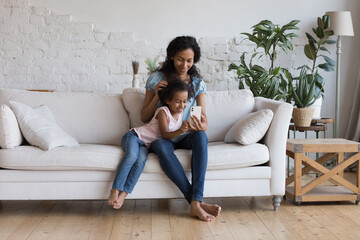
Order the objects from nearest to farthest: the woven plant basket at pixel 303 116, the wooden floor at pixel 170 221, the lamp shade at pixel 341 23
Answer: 1. the wooden floor at pixel 170 221
2. the woven plant basket at pixel 303 116
3. the lamp shade at pixel 341 23

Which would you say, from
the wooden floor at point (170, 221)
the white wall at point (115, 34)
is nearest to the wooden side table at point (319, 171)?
the wooden floor at point (170, 221)

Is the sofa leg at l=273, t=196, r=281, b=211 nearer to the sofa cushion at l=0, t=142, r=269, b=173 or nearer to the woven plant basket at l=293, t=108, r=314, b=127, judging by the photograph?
the sofa cushion at l=0, t=142, r=269, b=173

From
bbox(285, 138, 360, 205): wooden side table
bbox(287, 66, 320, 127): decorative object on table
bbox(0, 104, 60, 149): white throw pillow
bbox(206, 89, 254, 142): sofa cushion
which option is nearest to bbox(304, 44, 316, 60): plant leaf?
bbox(287, 66, 320, 127): decorative object on table

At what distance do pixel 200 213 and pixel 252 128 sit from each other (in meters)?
0.66

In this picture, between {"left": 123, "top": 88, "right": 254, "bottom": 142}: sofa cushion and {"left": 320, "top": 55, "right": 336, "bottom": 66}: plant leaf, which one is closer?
{"left": 123, "top": 88, "right": 254, "bottom": 142}: sofa cushion

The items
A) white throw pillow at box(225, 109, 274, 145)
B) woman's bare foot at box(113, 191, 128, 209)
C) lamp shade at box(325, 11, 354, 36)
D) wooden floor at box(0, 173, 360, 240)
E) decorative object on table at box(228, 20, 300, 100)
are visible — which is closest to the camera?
wooden floor at box(0, 173, 360, 240)

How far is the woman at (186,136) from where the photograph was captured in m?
3.18

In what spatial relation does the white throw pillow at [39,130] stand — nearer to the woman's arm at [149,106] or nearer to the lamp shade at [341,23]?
the woman's arm at [149,106]

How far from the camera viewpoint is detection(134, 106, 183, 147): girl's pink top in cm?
341

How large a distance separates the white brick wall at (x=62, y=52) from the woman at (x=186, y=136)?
1620 millimetres

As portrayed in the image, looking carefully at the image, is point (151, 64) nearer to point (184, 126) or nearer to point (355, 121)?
point (184, 126)

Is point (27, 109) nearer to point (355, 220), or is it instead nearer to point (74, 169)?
point (74, 169)

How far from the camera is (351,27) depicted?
4957 mm

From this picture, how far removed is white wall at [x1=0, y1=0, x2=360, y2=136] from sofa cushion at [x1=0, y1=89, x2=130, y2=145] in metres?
1.36
